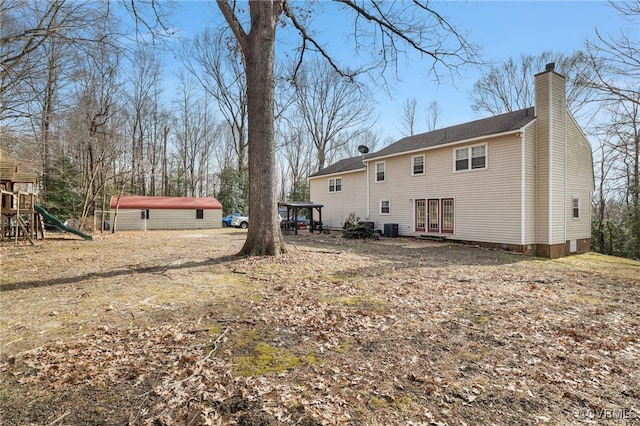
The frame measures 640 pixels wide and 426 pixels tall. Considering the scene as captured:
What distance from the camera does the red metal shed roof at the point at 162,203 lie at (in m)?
23.2

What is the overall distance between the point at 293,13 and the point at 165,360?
1066 centimetres

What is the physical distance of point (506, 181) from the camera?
13438 mm

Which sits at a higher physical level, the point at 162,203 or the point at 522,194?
the point at 162,203

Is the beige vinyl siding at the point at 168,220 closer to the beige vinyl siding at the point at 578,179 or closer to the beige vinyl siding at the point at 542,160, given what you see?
the beige vinyl siding at the point at 542,160

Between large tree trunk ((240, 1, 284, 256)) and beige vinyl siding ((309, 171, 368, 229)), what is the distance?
12627 millimetres

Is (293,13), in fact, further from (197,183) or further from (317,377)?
(197,183)

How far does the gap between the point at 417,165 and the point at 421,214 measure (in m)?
2.66

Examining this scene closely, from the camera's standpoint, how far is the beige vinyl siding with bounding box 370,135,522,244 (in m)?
13.3

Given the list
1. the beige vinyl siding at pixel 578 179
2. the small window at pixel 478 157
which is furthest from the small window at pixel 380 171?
the beige vinyl siding at pixel 578 179

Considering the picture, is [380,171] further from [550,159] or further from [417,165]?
[550,159]

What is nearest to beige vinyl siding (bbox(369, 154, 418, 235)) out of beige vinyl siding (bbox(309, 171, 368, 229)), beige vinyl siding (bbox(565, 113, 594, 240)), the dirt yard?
beige vinyl siding (bbox(309, 171, 368, 229))

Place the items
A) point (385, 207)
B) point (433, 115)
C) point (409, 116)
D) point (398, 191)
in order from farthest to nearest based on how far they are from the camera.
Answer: point (409, 116)
point (433, 115)
point (385, 207)
point (398, 191)

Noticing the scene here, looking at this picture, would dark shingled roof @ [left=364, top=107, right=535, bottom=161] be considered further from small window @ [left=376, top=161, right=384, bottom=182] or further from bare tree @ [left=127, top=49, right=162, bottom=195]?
bare tree @ [left=127, top=49, right=162, bottom=195]

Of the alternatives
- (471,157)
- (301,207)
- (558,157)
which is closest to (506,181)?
(471,157)
